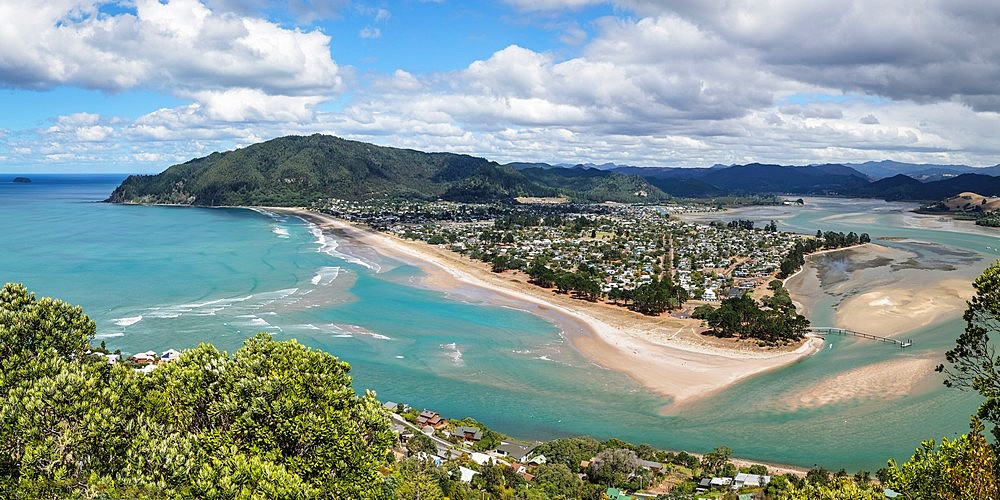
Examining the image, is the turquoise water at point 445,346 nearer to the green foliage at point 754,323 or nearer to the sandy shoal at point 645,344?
the sandy shoal at point 645,344

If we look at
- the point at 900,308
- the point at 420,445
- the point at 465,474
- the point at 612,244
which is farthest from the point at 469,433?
the point at 612,244

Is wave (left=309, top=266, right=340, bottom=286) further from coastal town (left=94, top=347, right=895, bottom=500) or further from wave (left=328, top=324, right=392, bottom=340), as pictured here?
coastal town (left=94, top=347, right=895, bottom=500)

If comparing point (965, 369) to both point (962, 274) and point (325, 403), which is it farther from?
point (962, 274)

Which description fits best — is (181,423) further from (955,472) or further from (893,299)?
(893,299)

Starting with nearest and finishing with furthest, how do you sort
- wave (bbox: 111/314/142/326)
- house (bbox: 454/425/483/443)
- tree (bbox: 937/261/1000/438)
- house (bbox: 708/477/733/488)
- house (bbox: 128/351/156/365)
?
tree (bbox: 937/261/1000/438) < house (bbox: 708/477/733/488) < house (bbox: 454/425/483/443) < house (bbox: 128/351/156/365) < wave (bbox: 111/314/142/326)

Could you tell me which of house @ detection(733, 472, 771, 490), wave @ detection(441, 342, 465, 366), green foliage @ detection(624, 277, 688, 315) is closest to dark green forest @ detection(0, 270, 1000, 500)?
house @ detection(733, 472, 771, 490)
